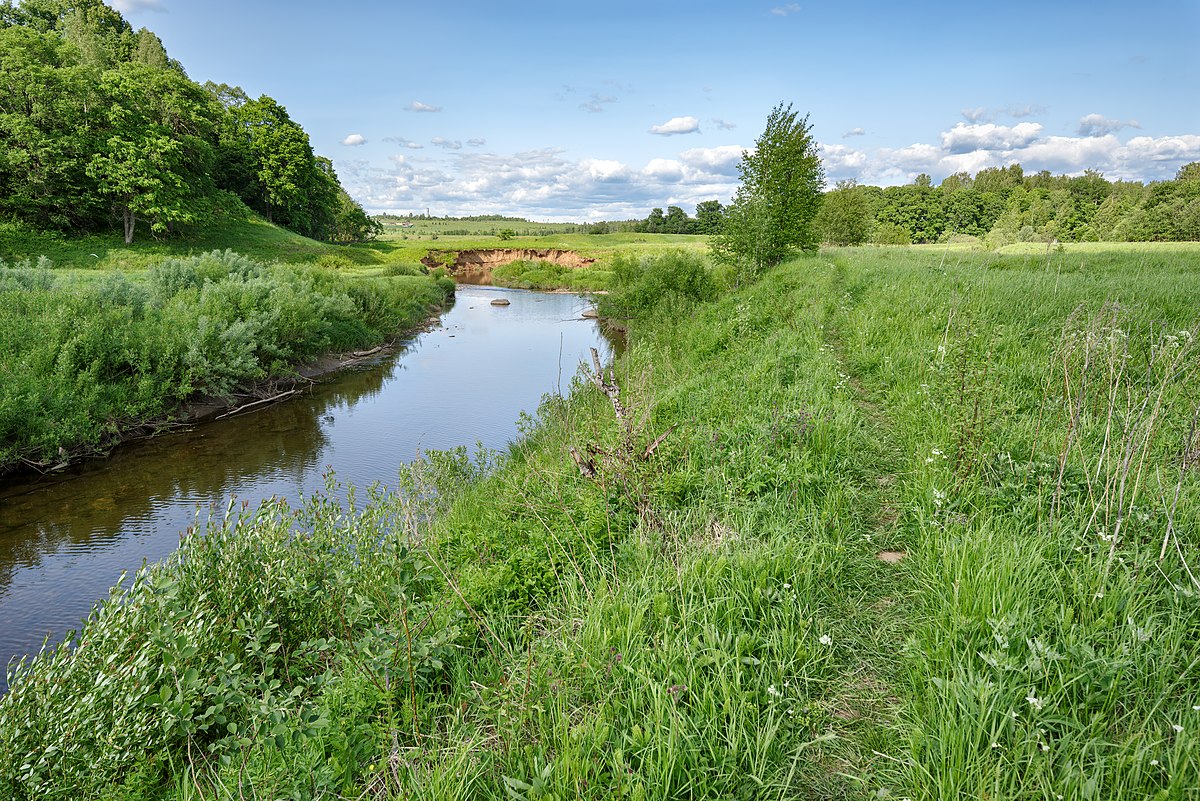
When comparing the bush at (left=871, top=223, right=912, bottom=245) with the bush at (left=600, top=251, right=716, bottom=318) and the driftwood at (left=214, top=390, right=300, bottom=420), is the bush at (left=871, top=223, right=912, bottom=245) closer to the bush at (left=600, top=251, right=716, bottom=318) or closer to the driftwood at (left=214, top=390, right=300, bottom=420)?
the bush at (left=600, top=251, right=716, bottom=318)

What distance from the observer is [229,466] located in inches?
459

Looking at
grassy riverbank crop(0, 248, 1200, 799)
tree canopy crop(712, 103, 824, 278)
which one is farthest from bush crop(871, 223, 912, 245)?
grassy riverbank crop(0, 248, 1200, 799)

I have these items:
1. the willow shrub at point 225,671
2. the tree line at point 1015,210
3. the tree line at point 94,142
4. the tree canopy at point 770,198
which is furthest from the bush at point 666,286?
the tree line at point 94,142

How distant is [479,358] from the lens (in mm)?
23094

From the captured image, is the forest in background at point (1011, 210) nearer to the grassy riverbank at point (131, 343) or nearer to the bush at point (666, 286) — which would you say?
the bush at point (666, 286)

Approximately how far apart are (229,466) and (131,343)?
436 cm

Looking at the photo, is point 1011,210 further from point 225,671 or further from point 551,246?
point 225,671

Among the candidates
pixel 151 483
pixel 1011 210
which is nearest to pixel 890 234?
pixel 1011 210

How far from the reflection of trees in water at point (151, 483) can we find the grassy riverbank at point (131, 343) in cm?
81

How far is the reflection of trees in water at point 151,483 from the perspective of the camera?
871 cm

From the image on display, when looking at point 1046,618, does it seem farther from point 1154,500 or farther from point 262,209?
point 262,209

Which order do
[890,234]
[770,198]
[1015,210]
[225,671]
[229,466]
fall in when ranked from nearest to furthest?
1. [225,671]
2. [229,466]
3. [770,198]
4. [1015,210]
5. [890,234]

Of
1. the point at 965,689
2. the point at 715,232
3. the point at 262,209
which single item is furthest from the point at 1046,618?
the point at 262,209

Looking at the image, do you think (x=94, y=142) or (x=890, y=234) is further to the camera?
(x=890, y=234)
